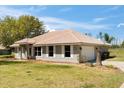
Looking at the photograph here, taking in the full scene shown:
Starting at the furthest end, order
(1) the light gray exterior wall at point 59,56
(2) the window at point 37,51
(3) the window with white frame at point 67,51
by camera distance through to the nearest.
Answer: (2) the window at point 37,51, (3) the window with white frame at point 67,51, (1) the light gray exterior wall at point 59,56

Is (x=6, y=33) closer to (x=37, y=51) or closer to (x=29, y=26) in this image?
(x=29, y=26)

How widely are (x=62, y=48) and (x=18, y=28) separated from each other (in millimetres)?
24977

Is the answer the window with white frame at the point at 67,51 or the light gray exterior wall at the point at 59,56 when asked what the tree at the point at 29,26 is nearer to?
the light gray exterior wall at the point at 59,56

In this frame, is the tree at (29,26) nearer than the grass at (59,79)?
No

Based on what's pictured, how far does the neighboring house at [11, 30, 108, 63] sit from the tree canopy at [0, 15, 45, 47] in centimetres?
1520

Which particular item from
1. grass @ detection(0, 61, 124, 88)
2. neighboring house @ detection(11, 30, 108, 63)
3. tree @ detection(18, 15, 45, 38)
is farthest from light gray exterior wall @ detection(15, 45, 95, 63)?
tree @ detection(18, 15, 45, 38)

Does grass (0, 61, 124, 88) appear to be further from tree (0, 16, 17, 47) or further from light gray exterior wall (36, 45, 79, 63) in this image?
tree (0, 16, 17, 47)

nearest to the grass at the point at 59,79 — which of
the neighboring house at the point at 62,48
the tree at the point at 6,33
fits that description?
the neighboring house at the point at 62,48

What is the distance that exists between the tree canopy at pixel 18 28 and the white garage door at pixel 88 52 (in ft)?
69.7

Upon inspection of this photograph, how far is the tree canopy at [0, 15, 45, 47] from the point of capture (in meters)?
51.6

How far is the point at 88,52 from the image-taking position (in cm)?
3297

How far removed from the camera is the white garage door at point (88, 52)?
1217 inches

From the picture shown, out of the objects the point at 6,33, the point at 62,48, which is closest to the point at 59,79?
the point at 62,48

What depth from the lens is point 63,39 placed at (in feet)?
103
